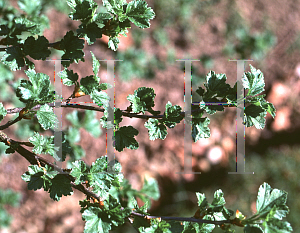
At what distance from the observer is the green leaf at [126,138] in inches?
32.8

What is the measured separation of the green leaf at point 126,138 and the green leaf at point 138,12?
0.94 ft

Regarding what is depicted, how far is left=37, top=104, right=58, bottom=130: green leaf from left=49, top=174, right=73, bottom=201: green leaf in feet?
0.49

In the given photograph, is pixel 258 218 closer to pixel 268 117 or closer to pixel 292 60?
pixel 268 117

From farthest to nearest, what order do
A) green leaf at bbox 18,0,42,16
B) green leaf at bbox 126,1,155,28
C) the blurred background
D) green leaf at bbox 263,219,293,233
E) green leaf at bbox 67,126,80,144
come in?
the blurred background, green leaf at bbox 67,126,80,144, green leaf at bbox 18,0,42,16, green leaf at bbox 126,1,155,28, green leaf at bbox 263,219,293,233

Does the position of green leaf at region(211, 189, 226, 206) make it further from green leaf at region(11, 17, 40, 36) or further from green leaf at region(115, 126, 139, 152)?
green leaf at region(11, 17, 40, 36)

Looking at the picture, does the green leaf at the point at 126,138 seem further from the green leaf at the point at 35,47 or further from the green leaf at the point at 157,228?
the green leaf at the point at 35,47

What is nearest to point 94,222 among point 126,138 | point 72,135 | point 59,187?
point 59,187

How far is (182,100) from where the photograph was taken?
2.55 metres

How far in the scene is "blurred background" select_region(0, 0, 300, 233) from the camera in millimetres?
2207

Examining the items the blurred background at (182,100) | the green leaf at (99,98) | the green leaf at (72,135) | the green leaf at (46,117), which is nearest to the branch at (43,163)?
the green leaf at (46,117)

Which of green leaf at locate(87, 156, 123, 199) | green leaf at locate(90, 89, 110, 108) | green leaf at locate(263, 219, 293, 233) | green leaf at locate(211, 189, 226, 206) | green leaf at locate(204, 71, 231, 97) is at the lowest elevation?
green leaf at locate(263, 219, 293, 233)

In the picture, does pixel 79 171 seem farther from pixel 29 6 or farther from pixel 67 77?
pixel 29 6

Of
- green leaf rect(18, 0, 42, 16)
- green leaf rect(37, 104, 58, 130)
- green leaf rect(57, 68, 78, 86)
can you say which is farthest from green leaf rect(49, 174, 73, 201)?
green leaf rect(18, 0, 42, 16)

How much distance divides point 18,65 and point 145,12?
394mm
